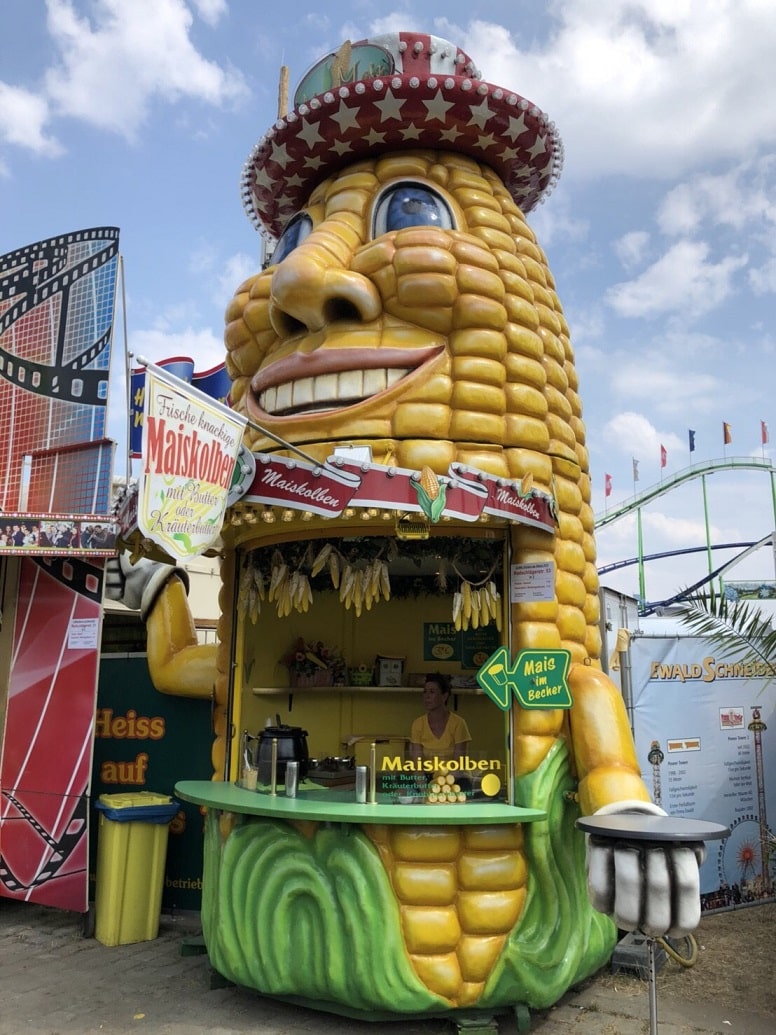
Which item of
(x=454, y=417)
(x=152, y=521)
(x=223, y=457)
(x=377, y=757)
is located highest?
(x=454, y=417)

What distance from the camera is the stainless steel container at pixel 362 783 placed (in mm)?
4605

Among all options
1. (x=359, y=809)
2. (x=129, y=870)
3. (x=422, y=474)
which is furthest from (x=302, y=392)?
(x=129, y=870)

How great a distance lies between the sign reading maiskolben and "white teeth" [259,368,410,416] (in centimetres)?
99

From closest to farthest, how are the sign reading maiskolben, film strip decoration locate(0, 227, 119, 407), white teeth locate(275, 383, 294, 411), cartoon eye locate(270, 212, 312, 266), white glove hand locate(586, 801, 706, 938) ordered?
white glove hand locate(586, 801, 706, 938) → the sign reading maiskolben → white teeth locate(275, 383, 294, 411) → cartoon eye locate(270, 212, 312, 266) → film strip decoration locate(0, 227, 119, 407)

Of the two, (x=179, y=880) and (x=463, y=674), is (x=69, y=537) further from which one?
(x=463, y=674)

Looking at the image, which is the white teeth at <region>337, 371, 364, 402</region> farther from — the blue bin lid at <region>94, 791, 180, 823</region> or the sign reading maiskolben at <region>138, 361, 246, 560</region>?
the blue bin lid at <region>94, 791, 180, 823</region>

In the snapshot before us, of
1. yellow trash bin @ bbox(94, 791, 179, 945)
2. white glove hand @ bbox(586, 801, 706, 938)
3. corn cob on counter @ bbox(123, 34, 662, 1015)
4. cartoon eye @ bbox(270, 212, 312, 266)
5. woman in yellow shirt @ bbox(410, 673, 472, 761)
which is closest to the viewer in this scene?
white glove hand @ bbox(586, 801, 706, 938)

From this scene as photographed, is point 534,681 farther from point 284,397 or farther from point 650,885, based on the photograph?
point 284,397

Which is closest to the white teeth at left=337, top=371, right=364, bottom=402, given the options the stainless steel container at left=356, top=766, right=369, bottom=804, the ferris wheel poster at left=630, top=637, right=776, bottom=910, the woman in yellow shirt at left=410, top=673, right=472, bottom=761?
the woman in yellow shirt at left=410, top=673, right=472, bottom=761

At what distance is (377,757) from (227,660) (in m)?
1.48

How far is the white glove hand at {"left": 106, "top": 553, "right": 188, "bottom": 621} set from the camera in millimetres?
6867

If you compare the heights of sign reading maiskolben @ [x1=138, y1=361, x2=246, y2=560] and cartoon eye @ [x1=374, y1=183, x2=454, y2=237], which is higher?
A: cartoon eye @ [x1=374, y1=183, x2=454, y2=237]

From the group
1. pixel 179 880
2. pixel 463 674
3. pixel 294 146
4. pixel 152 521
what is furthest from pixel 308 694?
pixel 294 146

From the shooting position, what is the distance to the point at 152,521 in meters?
3.62
